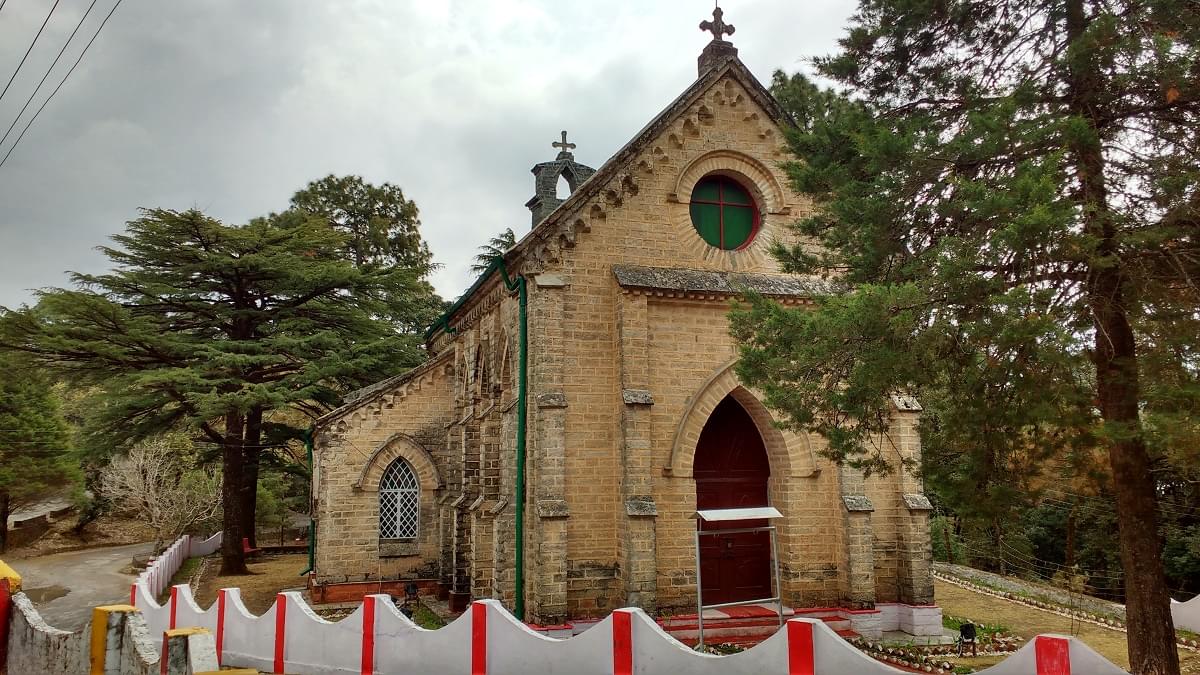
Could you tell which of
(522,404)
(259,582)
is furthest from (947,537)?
(259,582)

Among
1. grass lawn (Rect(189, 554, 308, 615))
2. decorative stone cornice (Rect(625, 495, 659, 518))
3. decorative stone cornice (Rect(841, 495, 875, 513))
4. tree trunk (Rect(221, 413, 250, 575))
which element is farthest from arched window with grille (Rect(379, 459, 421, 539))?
decorative stone cornice (Rect(841, 495, 875, 513))

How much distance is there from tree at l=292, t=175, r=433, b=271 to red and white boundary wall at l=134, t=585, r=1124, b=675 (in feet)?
87.9

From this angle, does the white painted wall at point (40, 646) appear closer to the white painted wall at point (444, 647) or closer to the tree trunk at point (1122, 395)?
the white painted wall at point (444, 647)

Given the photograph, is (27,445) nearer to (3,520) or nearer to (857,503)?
(3,520)

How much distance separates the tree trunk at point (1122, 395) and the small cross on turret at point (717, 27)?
26.6ft

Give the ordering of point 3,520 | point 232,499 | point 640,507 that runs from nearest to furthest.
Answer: point 640,507 → point 232,499 → point 3,520

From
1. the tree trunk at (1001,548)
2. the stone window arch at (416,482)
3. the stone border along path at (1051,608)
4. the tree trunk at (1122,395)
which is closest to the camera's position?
the tree trunk at (1122,395)

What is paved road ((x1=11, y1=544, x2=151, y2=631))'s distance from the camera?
2014cm

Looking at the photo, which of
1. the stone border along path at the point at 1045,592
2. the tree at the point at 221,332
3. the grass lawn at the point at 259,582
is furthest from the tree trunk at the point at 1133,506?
the tree at the point at 221,332

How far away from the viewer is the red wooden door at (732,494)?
1433 cm

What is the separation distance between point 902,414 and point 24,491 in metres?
36.1

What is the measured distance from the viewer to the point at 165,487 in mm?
30141

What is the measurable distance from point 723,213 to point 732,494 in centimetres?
525

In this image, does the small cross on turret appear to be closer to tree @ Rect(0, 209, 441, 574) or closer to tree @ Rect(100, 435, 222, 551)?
tree @ Rect(0, 209, 441, 574)
